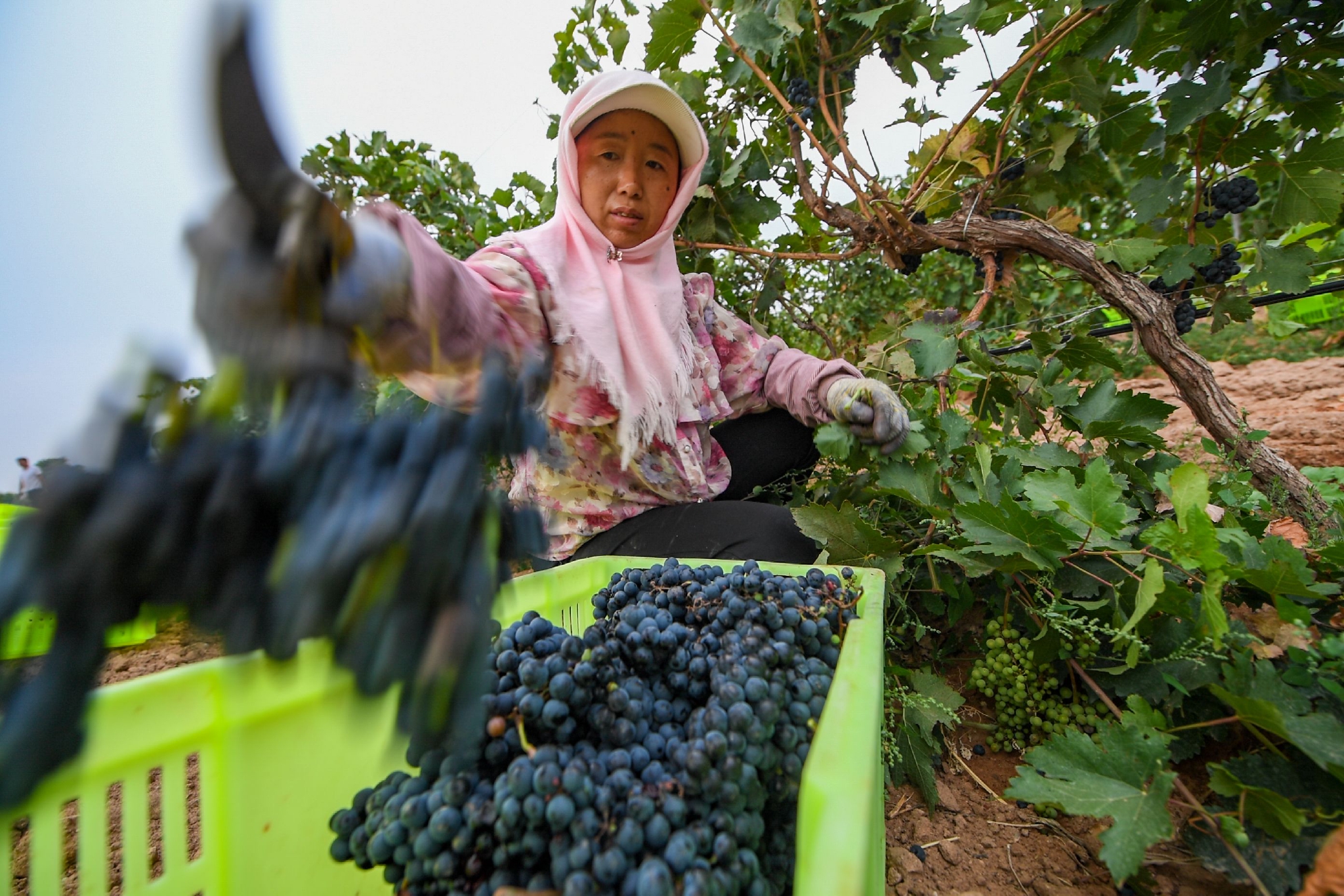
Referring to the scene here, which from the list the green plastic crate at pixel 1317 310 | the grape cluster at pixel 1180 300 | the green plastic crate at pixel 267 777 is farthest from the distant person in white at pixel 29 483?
the green plastic crate at pixel 1317 310

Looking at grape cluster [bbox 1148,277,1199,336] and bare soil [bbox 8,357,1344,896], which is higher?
grape cluster [bbox 1148,277,1199,336]

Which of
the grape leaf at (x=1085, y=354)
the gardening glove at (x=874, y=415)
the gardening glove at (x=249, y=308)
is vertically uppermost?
the grape leaf at (x=1085, y=354)

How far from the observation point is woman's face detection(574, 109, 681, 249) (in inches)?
65.8

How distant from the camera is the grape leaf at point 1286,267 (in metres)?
1.53

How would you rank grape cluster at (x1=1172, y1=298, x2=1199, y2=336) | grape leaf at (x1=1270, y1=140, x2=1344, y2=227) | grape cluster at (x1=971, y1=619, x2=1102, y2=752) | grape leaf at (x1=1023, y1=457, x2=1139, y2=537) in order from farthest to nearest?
grape cluster at (x1=1172, y1=298, x2=1199, y2=336), grape leaf at (x1=1270, y1=140, x2=1344, y2=227), grape cluster at (x1=971, y1=619, x2=1102, y2=752), grape leaf at (x1=1023, y1=457, x2=1139, y2=537)

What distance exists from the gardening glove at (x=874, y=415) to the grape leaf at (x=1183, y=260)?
0.88 m

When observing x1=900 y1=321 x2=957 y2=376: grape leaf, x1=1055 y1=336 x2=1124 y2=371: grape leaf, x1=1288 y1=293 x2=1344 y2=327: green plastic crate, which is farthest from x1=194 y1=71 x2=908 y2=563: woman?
x1=1288 y1=293 x2=1344 y2=327: green plastic crate

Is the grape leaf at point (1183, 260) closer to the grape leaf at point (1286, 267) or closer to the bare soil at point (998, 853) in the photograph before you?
the grape leaf at point (1286, 267)

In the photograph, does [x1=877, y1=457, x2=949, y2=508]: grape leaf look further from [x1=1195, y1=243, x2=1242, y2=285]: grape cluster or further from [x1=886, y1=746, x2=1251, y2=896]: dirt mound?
[x1=1195, y1=243, x2=1242, y2=285]: grape cluster

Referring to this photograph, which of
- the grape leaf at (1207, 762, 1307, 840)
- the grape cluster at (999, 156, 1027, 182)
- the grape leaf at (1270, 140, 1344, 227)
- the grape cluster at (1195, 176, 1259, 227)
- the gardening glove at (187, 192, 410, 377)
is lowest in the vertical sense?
the grape leaf at (1207, 762, 1307, 840)

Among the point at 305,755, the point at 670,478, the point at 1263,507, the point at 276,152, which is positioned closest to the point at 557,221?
the point at 670,478

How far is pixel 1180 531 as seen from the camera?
95 centimetres

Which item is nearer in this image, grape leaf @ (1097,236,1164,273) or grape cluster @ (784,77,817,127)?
grape leaf @ (1097,236,1164,273)

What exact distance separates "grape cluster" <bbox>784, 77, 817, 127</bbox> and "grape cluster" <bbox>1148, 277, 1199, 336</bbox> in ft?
3.96
